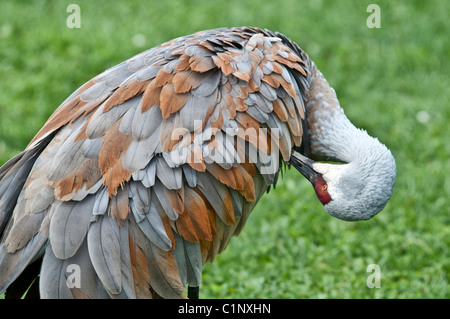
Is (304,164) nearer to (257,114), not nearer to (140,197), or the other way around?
(257,114)

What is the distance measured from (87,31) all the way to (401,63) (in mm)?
3930

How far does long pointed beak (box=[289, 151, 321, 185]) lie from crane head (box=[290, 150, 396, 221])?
6cm

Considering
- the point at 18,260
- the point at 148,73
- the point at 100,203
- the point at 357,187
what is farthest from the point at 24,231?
the point at 357,187

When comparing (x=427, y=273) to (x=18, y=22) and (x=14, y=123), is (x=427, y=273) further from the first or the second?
(x=18, y=22)

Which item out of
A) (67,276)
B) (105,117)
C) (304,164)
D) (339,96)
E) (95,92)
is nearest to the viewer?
(67,276)

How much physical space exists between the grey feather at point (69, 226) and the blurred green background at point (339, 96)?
5.98 ft

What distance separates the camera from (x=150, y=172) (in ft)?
13.2

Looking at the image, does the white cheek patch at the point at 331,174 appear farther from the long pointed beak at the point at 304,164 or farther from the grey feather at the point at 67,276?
the grey feather at the point at 67,276

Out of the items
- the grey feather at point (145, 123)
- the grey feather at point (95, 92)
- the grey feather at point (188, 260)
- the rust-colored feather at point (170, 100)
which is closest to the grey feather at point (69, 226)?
the grey feather at point (145, 123)

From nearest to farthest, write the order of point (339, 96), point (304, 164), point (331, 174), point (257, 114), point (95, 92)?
point (257, 114) < point (95, 92) < point (331, 174) < point (304, 164) < point (339, 96)

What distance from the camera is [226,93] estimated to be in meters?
4.31

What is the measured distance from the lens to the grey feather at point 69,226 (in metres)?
3.85

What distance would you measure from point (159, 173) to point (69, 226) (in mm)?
599
